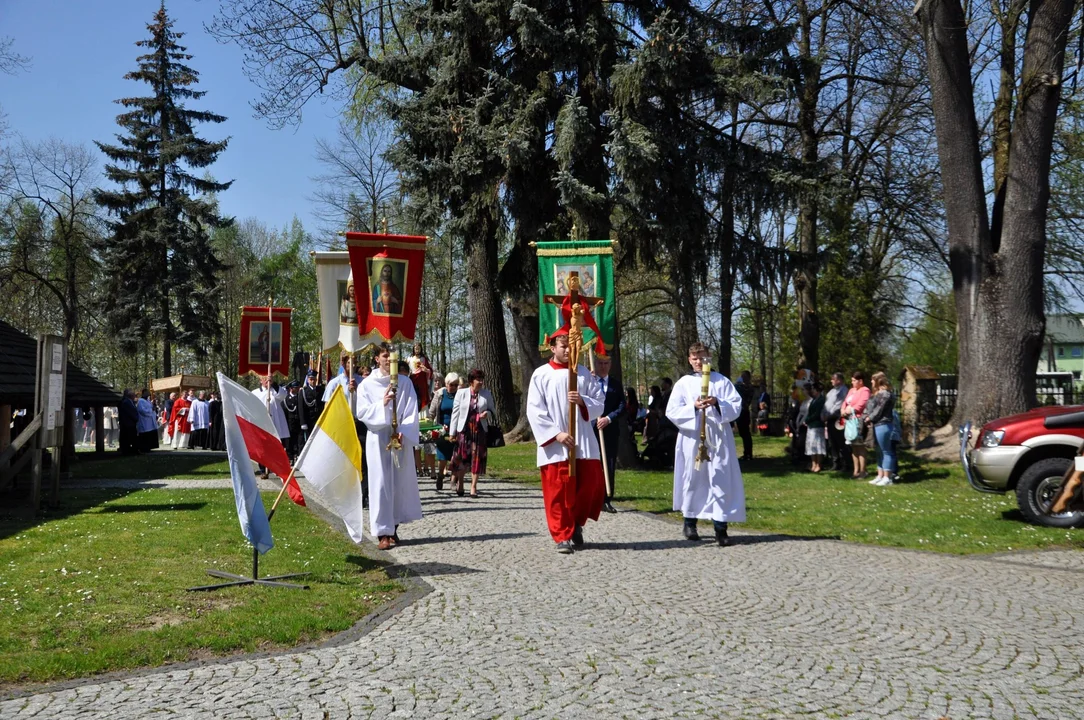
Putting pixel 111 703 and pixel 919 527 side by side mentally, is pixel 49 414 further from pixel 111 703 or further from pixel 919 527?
pixel 919 527

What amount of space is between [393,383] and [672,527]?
3.70 metres

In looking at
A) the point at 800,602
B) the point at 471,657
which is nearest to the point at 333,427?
the point at 471,657

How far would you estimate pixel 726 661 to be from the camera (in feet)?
18.7

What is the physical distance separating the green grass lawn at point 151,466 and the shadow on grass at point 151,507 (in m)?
5.34

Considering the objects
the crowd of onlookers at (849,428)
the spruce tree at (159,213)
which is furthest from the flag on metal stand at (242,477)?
the spruce tree at (159,213)

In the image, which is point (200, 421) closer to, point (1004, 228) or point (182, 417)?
point (182, 417)

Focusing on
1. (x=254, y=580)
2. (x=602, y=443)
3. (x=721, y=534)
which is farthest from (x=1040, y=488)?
(x=254, y=580)

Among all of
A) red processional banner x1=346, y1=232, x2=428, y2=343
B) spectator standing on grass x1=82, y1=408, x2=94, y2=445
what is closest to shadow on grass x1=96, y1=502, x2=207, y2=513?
red processional banner x1=346, y1=232, x2=428, y2=343

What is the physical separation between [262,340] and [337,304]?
809 centimetres

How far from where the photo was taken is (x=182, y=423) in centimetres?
3288

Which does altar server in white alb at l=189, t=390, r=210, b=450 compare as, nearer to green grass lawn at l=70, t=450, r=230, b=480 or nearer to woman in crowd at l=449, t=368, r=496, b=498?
green grass lawn at l=70, t=450, r=230, b=480

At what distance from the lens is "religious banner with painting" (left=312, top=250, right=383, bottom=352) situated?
42.1ft

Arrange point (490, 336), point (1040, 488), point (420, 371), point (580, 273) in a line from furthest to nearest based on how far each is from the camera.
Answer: point (490, 336) < point (580, 273) < point (420, 371) < point (1040, 488)

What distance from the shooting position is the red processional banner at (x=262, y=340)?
20453 millimetres
